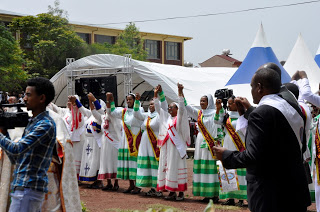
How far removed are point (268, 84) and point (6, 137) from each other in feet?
6.81

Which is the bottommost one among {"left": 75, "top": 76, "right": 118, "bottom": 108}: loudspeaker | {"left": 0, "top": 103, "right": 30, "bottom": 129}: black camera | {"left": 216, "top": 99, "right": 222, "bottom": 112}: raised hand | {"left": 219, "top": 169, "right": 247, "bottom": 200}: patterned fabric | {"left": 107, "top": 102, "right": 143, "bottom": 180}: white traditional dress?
{"left": 219, "top": 169, "right": 247, "bottom": 200}: patterned fabric

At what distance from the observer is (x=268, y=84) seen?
3998 millimetres

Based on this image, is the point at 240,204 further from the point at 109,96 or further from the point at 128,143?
the point at 109,96

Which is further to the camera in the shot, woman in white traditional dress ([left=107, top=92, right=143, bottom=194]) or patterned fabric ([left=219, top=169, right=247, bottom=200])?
woman in white traditional dress ([left=107, top=92, right=143, bottom=194])

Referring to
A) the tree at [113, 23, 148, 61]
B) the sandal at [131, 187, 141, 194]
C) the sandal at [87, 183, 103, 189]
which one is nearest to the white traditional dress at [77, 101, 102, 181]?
the sandal at [87, 183, 103, 189]

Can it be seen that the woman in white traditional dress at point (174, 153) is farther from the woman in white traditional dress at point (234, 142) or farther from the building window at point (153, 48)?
the building window at point (153, 48)

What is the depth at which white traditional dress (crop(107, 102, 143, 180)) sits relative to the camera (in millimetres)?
10711

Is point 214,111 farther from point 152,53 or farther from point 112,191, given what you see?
point 152,53

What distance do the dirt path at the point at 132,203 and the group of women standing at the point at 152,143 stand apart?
23 centimetres

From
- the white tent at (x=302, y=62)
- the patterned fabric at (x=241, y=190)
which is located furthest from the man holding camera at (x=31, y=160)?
the white tent at (x=302, y=62)

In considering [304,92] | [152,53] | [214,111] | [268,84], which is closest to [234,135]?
[214,111]

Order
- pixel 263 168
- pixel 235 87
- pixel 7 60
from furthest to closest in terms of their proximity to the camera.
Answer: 1. pixel 7 60
2. pixel 235 87
3. pixel 263 168

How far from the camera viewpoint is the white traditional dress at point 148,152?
10281 millimetres

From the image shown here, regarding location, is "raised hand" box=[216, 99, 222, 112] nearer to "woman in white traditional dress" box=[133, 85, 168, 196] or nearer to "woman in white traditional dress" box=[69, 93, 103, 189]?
"woman in white traditional dress" box=[133, 85, 168, 196]
